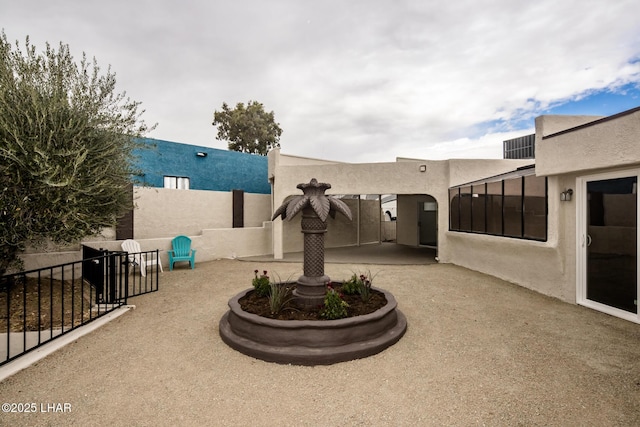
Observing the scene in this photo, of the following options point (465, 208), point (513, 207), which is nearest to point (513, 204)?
point (513, 207)

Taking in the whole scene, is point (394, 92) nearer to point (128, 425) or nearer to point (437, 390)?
point (437, 390)

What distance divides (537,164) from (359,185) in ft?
18.4

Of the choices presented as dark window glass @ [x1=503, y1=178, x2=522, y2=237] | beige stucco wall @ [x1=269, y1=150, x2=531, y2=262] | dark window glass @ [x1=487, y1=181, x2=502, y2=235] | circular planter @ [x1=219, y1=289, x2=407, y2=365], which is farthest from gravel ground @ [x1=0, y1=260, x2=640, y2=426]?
beige stucco wall @ [x1=269, y1=150, x2=531, y2=262]

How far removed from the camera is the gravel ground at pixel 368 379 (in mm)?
2570

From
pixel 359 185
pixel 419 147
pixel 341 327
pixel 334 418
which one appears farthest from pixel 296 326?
pixel 419 147

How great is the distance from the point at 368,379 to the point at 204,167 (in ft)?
48.4

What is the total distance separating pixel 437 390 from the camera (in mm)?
2953

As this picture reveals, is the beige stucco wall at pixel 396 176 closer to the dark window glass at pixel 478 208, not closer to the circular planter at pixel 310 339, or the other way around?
the dark window glass at pixel 478 208

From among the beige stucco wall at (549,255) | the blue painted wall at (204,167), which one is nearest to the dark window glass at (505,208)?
the beige stucco wall at (549,255)

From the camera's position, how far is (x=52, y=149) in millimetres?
4773

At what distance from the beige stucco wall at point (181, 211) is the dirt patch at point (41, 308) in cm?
409

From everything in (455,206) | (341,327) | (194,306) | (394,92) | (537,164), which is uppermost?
(394,92)

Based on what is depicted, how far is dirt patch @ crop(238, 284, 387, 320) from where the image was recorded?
4.16 metres

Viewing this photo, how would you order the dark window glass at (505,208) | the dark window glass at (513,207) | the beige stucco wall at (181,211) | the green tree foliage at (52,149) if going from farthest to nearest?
1. the beige stucco wall at (181,211)
2. the dark window glass at (513,207)
3. the dark window glass at (505,208)
4. the green tree foliage at (52,149)
